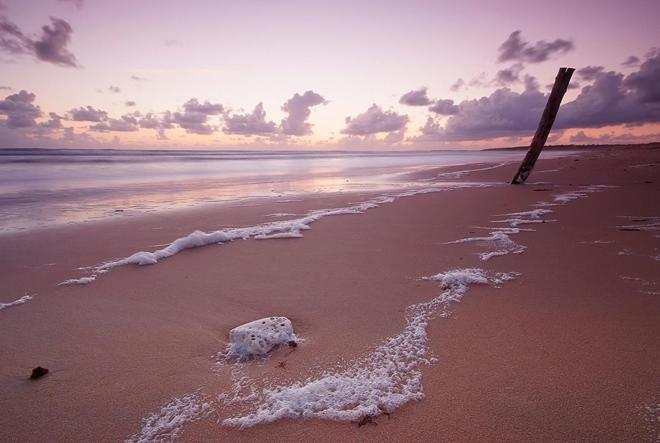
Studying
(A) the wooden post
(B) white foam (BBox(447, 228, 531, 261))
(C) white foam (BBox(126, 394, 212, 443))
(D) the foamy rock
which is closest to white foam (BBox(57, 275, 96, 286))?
(D) the foamy rock

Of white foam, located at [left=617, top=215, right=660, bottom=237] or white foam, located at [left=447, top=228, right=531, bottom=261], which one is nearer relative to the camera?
white foam, located at [left=447, top=228, right=531, bottom=261]

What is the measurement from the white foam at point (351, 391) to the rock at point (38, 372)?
103 cm

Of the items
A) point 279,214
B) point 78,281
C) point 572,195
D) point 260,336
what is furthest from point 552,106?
point 78,281

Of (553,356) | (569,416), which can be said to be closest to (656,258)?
(553,356)

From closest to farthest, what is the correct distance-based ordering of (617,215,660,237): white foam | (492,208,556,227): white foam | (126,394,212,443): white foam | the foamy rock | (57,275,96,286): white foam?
(126,394,212,443): white foam
the foamy rock
(57,275,96,286): white foam
(617,215,660,237): white foam
(492,208,556,227): white foam

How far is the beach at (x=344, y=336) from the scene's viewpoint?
1574mm

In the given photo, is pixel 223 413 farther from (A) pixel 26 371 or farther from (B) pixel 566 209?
(B) pixel 566 209

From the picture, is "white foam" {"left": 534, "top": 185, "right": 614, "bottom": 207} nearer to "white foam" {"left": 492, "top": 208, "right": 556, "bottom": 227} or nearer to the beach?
"white foam" {"left": 492, "top": 208, "right": 556, "bottom": 227}

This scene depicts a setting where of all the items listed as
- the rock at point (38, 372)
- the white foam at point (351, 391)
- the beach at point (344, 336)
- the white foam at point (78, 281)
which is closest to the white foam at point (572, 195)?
the beach at point (344, 336)

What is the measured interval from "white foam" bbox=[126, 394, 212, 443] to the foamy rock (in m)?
0.41

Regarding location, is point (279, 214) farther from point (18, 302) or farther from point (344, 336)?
point (344, 336)

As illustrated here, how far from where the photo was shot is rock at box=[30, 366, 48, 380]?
191cm

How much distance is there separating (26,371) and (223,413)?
1219 mm

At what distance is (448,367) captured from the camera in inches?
75.1
